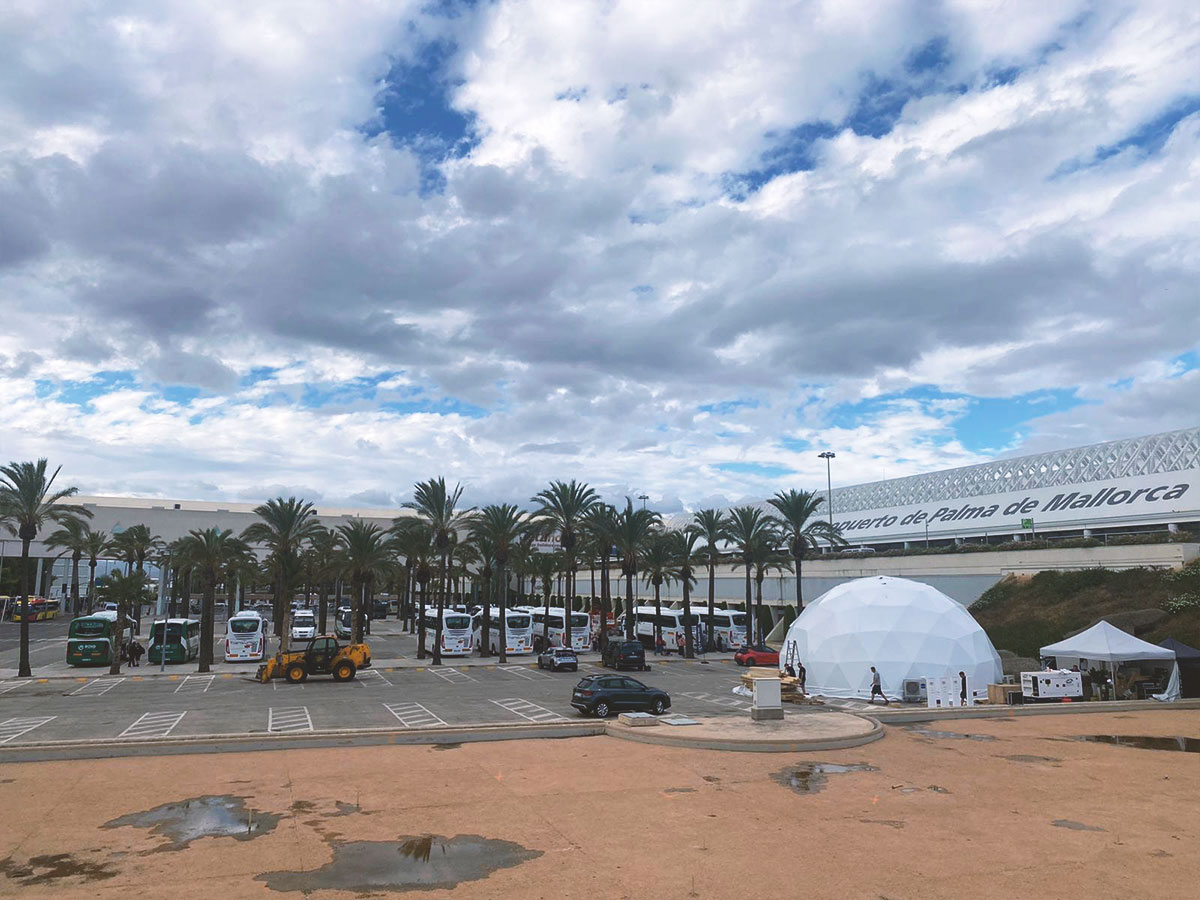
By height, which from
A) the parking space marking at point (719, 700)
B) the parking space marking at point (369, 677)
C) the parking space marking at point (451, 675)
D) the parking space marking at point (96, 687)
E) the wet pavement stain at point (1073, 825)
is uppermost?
the wet pavement stain at point (1073, 825)

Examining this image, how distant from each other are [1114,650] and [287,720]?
26.4m

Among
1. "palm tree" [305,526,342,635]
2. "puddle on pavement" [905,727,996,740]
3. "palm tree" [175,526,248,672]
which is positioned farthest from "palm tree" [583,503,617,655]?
"puddle on pavement" [905,727,996,740]

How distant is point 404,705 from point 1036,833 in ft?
68.9

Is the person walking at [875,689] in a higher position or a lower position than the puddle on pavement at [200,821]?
lower

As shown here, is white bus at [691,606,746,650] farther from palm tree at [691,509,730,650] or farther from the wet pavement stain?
the wet pavement stain

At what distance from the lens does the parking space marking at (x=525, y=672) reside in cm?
3981

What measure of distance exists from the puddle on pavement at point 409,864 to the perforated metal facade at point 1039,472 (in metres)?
65.0

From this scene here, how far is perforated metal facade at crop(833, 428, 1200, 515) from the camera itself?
63375mm

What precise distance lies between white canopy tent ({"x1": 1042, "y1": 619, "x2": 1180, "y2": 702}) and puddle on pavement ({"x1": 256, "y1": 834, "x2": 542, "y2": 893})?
24981 mm

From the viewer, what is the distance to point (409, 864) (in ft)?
32.8

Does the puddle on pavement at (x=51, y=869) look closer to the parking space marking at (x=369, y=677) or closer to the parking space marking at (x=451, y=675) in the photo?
the parking space marking at (x=369, y=677)

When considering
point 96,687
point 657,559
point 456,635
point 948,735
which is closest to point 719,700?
point 948,735

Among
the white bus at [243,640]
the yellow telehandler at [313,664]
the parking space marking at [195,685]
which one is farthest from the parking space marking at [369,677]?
the white bus at [243,640]

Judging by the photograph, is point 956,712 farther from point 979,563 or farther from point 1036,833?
point 979,563
